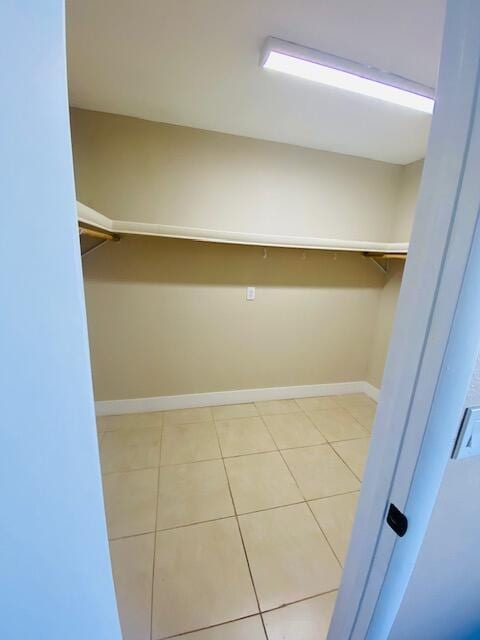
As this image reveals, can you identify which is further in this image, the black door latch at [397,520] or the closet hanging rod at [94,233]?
the closet hanging rod at [94,233]

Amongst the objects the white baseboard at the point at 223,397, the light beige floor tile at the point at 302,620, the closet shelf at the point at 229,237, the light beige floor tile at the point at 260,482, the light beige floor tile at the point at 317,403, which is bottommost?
the light beige floor tile at the point at 317,403

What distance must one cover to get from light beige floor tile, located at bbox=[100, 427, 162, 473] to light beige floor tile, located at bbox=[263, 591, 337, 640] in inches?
43.3

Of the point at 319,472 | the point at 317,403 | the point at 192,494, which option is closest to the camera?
the point at 192,494

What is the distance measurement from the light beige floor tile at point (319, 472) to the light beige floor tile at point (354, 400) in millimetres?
803

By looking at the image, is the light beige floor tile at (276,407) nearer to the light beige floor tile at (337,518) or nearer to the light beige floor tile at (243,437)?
the light beige floor tile at (243,437)

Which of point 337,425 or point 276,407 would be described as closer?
point 337,425

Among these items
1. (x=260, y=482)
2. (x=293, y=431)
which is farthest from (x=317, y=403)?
(x=260, y=482)

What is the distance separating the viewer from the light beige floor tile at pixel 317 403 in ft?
8.55

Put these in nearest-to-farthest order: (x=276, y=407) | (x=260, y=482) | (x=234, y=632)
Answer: (x=234, y=632)
(x=260, y=482)
(x=276, y=407)

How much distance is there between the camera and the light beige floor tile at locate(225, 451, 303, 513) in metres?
1.55

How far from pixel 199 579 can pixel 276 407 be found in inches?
61.6

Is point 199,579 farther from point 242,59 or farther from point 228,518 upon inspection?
point 242,59

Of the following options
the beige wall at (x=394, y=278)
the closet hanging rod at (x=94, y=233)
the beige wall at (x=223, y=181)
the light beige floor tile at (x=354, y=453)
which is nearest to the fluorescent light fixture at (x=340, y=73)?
the beige wall at (x=223, y=181)

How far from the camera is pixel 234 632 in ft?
3.29
